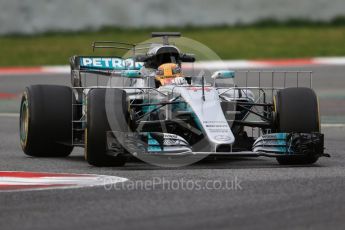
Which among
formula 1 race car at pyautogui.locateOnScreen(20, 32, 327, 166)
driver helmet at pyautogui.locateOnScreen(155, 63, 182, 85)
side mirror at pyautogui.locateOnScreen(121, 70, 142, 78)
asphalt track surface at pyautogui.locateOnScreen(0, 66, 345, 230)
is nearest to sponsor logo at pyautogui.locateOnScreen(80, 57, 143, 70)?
formula 1 race car at pyautogui.locateOnScreen(20, 32, 327, 166)

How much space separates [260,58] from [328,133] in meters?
10.2

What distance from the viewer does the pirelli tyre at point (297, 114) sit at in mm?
9719

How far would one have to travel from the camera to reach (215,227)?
20.1ft

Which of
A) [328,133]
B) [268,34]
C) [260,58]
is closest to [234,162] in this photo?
[328,133]

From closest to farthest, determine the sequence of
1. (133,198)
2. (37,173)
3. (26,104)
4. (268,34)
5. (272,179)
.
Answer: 1. (133,198)
2. (272,179)
3. (37,173)
4. (26,104)
5. (268,34)

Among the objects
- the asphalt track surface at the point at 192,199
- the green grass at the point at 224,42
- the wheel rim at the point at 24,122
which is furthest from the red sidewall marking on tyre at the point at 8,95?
the asphalt track surface at the point at 192,199

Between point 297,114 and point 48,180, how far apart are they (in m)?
2.61

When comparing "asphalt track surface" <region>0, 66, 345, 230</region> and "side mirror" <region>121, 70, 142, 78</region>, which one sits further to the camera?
"side mirror" <region>121, 70, 142, 78</region>

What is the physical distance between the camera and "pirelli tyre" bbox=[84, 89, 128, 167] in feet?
30.4

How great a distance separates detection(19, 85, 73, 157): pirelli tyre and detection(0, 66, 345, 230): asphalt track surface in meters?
0.58

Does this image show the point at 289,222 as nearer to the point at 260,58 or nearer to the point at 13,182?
the point at 13,182

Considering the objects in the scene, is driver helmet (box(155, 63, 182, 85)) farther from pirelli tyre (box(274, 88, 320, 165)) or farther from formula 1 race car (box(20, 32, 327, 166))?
pirelli tyre (box(274, 88, 320, 165))

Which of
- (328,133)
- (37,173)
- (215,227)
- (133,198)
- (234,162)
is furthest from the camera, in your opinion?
(328,133)

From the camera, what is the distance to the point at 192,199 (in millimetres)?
7184
